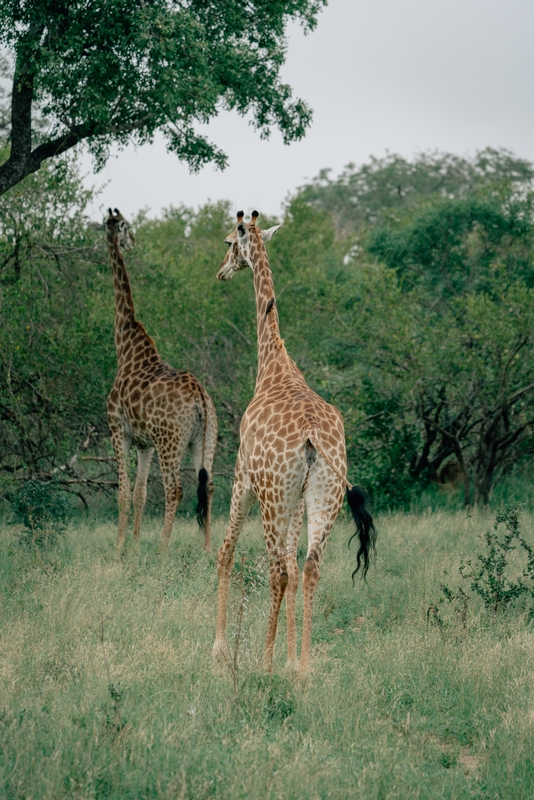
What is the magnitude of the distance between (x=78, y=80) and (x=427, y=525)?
5.81 meters

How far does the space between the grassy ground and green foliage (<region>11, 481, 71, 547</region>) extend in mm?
712

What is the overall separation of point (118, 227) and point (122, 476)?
2831mm

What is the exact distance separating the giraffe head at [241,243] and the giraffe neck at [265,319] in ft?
0.23

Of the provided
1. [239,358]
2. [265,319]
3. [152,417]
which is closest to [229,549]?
[265,319]

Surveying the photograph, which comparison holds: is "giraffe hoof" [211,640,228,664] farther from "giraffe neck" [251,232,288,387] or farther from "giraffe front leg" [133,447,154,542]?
"giraffe front leg" [133,447,154,542]

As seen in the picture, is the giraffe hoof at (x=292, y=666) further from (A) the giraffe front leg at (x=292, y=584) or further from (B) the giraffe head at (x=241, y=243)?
(B) the giraffe head at (x=241, y=243)

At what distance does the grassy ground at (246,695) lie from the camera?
11.6 feet

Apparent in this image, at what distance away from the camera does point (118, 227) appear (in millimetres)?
9508

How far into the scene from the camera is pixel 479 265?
55.5 feet

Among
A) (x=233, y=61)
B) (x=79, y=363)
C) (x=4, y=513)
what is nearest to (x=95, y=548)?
(x=4, y=513)

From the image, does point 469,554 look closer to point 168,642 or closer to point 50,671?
point 168,642

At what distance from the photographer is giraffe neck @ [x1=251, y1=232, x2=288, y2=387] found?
6.10 meters

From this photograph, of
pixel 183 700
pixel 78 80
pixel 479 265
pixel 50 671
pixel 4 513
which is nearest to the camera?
pixel 183 700

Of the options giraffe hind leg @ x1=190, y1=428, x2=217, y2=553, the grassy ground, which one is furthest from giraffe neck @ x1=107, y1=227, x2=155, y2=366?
the grassy ground
